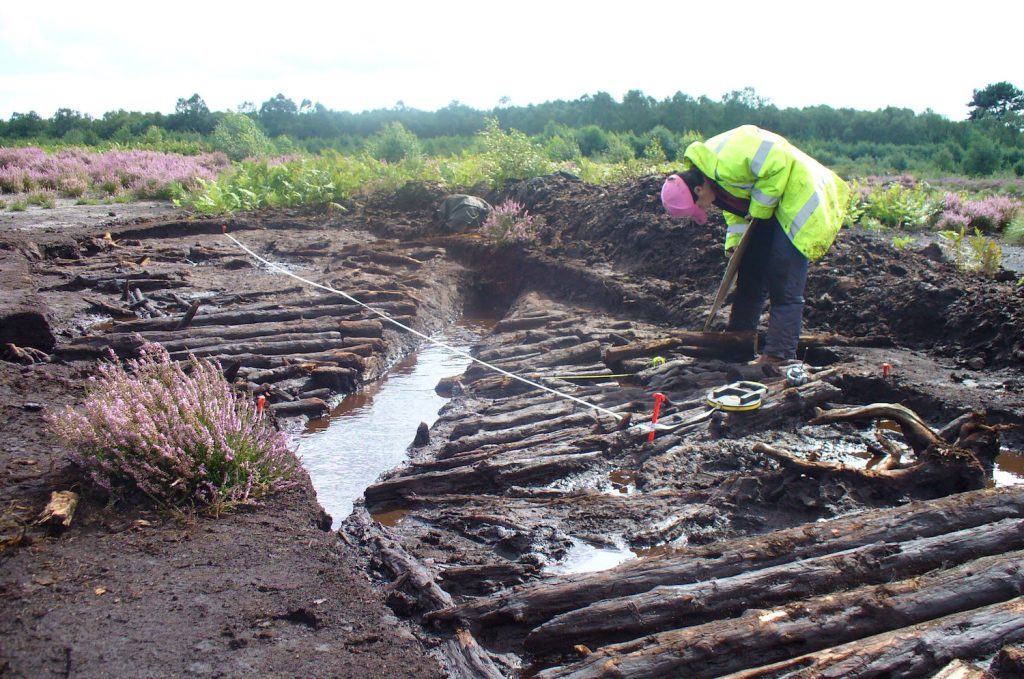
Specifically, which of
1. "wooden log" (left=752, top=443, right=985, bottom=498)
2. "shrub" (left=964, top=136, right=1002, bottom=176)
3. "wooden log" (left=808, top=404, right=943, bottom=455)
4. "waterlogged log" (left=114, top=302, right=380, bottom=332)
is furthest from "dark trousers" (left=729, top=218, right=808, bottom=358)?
"shrub" (left=964, top=136, right=1002, bottom=176)

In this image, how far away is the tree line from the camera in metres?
27.6

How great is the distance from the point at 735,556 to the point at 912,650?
0.96 metres

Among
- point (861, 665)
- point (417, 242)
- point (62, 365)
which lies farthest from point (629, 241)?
point (861, 665)

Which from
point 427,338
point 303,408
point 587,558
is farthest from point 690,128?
point 587,558

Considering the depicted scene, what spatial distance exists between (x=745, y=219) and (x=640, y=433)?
2.86 m

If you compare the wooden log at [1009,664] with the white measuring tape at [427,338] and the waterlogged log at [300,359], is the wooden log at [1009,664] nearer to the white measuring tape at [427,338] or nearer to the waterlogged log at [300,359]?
the white measuring tape at [427,338]

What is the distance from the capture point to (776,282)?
7324 millimetres

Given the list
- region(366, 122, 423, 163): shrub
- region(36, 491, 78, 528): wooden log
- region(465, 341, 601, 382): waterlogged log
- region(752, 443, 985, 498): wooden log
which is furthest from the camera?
region(366, 122, 423, 163): shrub

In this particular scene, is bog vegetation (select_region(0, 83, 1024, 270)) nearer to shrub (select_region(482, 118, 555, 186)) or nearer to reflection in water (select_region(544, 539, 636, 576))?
shrub (select_region(482, 118, 555, 186))

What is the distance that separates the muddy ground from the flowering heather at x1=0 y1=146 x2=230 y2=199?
7997 mm

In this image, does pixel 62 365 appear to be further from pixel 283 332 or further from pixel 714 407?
pixel 714 407

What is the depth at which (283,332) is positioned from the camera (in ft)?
31.1

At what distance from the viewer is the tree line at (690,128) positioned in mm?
27562

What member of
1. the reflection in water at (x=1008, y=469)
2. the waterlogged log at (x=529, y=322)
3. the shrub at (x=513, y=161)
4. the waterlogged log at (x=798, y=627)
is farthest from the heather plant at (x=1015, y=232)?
the waterlogged log at (x=798, y=627)
